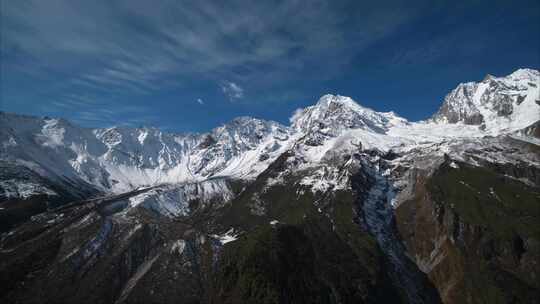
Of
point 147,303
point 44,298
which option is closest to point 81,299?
point 44,298

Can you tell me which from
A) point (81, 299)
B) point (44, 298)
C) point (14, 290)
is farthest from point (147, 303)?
point (14, 290)

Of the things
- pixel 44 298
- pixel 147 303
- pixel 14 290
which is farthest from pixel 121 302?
pixel 14 290

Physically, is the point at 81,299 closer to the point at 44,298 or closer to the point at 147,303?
the point at 44,298

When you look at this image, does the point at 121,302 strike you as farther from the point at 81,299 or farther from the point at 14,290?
the point at 14,290

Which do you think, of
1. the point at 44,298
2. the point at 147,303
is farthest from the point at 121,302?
the point at 44,298

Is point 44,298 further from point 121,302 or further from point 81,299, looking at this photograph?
point 121,302
